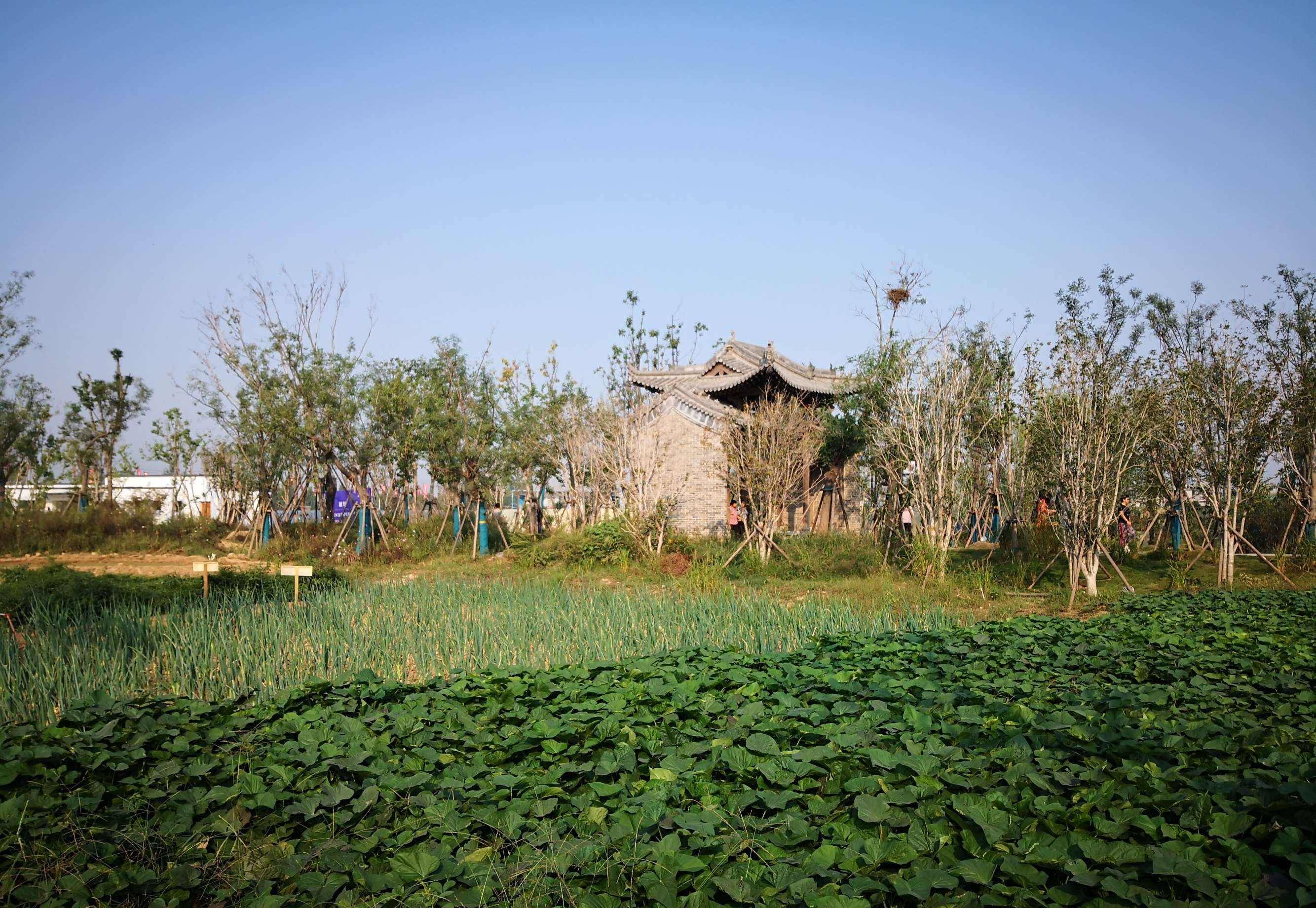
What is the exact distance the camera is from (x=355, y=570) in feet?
44.0

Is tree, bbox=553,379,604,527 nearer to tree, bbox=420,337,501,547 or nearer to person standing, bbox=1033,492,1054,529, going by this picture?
tree, bbox=420,337,501,547

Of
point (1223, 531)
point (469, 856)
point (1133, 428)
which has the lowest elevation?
point (469, 856)

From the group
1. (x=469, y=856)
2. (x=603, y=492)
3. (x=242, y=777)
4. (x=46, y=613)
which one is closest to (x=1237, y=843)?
Result: (x=469, y=856)

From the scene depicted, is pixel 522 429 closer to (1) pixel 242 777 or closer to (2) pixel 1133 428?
(2) pixel 1133 428

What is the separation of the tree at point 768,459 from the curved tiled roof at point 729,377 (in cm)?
335

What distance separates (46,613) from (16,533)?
11.0 m

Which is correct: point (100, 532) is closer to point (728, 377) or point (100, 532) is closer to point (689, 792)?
point (728, 377)

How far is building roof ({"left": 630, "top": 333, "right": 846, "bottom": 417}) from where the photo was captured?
18.4 m

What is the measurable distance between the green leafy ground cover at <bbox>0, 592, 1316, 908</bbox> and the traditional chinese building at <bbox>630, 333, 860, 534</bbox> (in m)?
12.8

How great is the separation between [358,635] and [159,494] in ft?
63.4

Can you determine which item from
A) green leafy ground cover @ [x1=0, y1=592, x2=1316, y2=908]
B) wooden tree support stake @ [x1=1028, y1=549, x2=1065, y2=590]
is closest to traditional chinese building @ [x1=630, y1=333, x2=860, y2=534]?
wooden tree support stake @ [x1=1028, y1=549, x2=1065, y2=590]

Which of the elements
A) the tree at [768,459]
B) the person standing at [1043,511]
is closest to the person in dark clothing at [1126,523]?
the person standing at [1043,511]

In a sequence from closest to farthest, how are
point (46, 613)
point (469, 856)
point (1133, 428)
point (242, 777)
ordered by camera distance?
point (469, 856) < point (242, 777) < point (46, 613) < point (1133, 428)

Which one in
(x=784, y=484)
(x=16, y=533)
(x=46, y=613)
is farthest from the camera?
(x=16, y=533)
